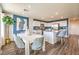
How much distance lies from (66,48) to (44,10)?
702 millimetres

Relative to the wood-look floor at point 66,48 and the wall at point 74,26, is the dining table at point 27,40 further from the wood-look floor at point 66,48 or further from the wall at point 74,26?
the wall at point 74,26

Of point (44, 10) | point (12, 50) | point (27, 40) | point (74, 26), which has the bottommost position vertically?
point (12, 50)

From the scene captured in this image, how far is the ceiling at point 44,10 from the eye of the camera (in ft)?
7.45

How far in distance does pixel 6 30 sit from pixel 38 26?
0.51 metres

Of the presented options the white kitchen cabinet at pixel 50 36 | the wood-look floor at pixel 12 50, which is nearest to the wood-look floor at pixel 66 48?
the white kitchen cabinet at pixel 50 36

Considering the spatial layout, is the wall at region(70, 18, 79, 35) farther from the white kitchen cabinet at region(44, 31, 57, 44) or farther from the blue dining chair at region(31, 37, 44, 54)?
the blue dining chair at region(31, 37, 44, 54)

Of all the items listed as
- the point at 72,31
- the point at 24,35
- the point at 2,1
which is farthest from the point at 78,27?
the point at 2,1

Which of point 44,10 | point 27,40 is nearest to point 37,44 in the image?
point 27,40

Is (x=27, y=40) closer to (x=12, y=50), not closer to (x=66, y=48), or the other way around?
(x=12, y=50)

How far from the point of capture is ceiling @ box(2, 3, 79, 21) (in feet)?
7.45

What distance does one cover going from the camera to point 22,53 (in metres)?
2.34

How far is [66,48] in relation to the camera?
2.31 meters

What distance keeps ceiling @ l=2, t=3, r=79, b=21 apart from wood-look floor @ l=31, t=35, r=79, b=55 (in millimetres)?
386
